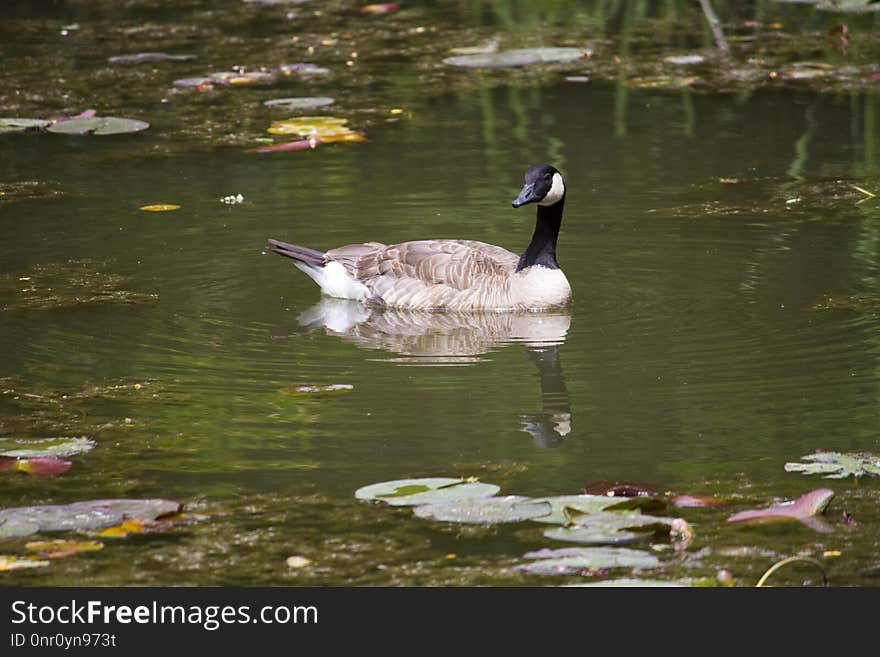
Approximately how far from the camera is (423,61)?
17.9m

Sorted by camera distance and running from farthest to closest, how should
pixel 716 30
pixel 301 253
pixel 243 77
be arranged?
pixel 716 30 → pixel 243 77 → pixel 301 253

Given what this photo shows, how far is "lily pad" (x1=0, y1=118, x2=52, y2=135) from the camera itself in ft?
48.3

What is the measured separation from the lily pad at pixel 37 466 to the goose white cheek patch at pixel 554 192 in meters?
4.52

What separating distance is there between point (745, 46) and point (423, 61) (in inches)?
142

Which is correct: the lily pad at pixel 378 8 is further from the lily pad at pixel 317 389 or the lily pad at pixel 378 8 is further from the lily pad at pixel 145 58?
the lily pad at pixel 317 389

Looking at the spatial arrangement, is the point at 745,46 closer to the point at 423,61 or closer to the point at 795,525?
the point at 423,61

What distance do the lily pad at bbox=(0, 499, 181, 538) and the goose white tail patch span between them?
454 centimetres

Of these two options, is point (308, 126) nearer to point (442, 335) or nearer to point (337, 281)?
point (337, 281)

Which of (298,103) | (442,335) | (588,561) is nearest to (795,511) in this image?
(588,561)

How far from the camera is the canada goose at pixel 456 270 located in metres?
10.7

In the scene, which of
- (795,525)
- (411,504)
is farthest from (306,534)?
(795,525)

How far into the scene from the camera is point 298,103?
15617mm

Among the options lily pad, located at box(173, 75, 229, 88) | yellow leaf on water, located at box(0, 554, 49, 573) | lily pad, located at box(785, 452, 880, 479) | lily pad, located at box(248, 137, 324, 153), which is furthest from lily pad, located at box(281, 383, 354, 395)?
lily pad, located at box(173, 75, 229, 88)

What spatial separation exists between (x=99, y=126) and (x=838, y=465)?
30.9 feet
